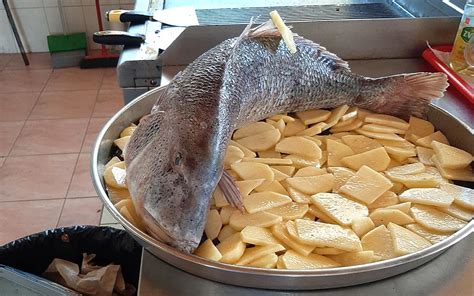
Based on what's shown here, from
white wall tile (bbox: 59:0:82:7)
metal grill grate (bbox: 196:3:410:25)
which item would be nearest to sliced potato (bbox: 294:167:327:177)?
metal grill grate (bbox: 196:3:410:25)

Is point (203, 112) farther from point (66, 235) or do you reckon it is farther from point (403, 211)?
point (66, 235)

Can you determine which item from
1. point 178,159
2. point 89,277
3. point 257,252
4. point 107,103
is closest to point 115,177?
point 178,159

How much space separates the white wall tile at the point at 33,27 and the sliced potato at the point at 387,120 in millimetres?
2691

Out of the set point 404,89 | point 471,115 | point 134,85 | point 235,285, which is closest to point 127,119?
point 134,85

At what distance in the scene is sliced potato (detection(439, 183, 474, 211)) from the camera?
758 millimetres

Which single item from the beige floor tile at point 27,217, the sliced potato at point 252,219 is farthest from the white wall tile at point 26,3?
the sliced potato at point 252,219

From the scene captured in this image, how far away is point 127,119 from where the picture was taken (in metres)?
0.97

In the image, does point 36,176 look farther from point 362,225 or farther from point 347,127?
point 362,225

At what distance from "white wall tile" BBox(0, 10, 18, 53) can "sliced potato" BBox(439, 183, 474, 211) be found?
304 centimetres

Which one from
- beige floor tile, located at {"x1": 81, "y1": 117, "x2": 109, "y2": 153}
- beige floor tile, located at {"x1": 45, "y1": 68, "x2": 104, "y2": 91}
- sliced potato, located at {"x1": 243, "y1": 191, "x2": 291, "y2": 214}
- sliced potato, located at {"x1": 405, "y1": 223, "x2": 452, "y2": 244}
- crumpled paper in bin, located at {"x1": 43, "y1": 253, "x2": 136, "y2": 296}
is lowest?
beige floor tile, located at {"x1": 81, "y1": 117, "x2": 109, "y2": 153}

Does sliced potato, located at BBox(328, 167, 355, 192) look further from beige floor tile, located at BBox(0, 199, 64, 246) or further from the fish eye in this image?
beige floor tile, located at BBox(0, 199, 64, 246)

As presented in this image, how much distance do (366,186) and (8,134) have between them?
6.85 feet

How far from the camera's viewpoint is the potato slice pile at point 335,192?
26.8 inches

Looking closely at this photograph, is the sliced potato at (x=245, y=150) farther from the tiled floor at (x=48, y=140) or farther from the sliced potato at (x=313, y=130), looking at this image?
the tiled floor at (x=48, y=140)
